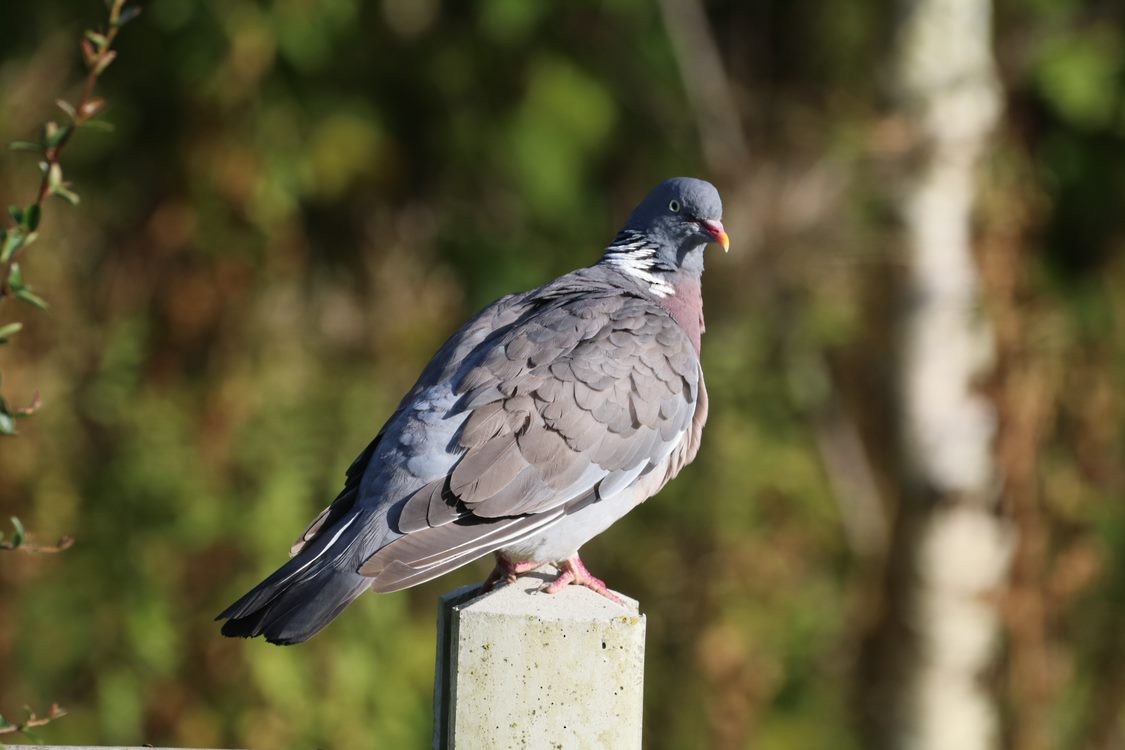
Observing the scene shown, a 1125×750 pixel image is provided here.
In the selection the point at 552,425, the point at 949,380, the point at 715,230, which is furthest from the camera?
the point at 949,380

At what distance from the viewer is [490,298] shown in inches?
265

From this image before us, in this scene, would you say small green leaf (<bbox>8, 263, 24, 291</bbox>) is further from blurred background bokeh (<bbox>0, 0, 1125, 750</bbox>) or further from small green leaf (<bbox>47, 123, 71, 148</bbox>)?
blurred background bokeh (<bbox>0, 0, 1125, 750</bbox>)

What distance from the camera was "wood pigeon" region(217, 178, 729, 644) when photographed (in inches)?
96.2

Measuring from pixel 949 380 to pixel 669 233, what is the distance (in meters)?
2.88

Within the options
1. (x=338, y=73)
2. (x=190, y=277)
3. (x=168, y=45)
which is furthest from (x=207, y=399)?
(x=338, y=73)

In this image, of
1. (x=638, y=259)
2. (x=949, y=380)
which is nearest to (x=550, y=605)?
(x=638, y=259)

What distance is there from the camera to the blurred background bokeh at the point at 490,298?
16.9 ft

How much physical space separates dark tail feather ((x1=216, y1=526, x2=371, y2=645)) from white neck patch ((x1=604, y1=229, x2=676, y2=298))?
3.99 ft

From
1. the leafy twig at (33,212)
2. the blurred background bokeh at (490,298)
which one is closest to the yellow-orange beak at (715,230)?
the leafy twig at (33,212)

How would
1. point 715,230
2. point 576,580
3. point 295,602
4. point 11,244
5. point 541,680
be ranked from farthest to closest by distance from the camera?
point 715,230
point 576,580
point 295,602
point 541,680
point 11,244

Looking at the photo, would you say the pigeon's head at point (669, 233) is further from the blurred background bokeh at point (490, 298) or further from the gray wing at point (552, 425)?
the blurred background bokeh at point (490, 298)

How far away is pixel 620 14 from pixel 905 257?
6.98 ft

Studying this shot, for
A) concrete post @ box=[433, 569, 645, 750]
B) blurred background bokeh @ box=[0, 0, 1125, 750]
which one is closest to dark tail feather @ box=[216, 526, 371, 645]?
concrete post @ box=[433, 569, 645, 750]

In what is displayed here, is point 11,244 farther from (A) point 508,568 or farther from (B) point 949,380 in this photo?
(B) point 949,380
